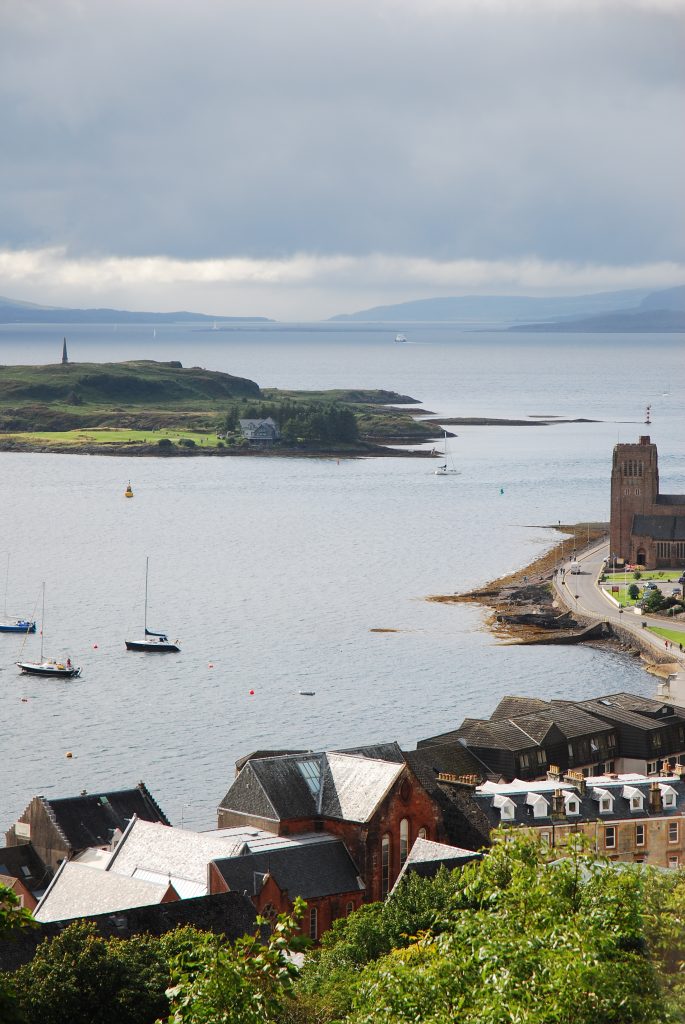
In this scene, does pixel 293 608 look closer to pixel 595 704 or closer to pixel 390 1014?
pixel 595 704

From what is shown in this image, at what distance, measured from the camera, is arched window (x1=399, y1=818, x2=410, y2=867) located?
45.9 m

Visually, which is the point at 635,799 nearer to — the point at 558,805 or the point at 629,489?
the point at 558,805

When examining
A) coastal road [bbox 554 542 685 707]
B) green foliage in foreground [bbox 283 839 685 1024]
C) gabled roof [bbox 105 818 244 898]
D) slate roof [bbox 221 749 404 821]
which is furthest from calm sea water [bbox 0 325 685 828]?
green foliage in foreground [bbox 283 839 685 1024]

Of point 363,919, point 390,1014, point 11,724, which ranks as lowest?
point 11,724

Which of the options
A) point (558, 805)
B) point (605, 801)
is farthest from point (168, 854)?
point (605, 801)

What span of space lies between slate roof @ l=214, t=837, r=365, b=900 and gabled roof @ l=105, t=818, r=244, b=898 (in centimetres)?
78

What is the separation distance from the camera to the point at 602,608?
348 feet

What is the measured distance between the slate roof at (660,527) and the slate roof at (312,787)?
261ft

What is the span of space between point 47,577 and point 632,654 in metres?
48.2

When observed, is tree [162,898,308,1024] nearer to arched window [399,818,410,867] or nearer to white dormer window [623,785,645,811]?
arched window [399,818,410,867]

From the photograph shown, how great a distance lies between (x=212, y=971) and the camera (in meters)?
23.1

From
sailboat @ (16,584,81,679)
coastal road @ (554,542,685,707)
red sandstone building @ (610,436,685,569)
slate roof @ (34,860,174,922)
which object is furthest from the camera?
red sandstone building @ (610,436,685,569)

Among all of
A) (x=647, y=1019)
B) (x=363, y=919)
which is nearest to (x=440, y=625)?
(x=363, y=919)

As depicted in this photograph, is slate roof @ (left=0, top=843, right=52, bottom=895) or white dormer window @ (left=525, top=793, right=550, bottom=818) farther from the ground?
white dormer window @ (left=525, top=793, right=550, bottom=818)
